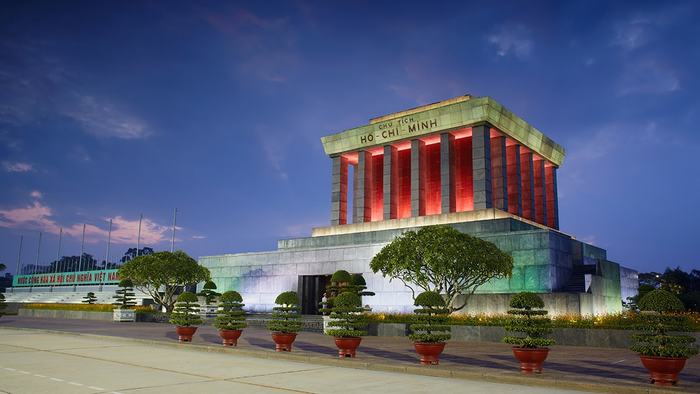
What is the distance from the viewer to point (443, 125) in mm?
56812

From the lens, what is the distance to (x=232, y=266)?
59.7 metres

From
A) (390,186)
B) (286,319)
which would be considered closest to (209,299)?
(390,186)

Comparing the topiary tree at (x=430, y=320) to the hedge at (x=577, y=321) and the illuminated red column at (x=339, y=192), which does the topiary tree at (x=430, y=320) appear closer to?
the hedge at (x=577, y=321)

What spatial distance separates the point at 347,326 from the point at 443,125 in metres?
40.5

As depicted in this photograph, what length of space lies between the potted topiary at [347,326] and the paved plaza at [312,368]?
615mm

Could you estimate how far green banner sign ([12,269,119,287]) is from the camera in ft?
292

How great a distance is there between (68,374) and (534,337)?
13.0 meters

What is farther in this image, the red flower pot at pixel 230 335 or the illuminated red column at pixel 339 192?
the illuminated red column at pixel 339 192

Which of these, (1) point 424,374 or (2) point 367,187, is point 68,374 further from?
(2) point 367,187

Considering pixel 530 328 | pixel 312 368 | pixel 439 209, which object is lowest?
pixel 312 368

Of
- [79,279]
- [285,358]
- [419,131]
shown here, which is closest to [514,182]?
[419,131]

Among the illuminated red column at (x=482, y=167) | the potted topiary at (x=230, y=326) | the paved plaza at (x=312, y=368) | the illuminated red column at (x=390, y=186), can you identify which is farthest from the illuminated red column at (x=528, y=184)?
the potted topiary at (x=230, y=326)

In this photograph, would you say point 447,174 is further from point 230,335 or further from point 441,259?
point 230,335

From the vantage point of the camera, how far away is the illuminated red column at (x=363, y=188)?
62.5 meters
